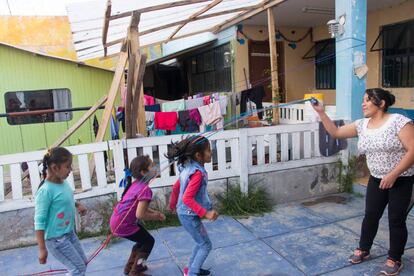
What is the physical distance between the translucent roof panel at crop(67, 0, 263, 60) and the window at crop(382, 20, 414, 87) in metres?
2.91

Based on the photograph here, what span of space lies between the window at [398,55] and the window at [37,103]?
788cm

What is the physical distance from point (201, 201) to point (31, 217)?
7.25 feet

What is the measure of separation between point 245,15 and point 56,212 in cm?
614

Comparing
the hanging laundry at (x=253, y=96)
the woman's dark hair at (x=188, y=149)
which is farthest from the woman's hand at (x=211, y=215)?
the hanging laundry at (x=253, y=96)

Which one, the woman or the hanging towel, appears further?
the hanging towel

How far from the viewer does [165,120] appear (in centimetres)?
561

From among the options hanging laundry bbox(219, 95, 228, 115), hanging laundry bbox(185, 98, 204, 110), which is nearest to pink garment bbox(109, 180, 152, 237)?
hanging laundry bbox(219, 95, 228, 115)

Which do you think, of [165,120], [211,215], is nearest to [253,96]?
[165,120]

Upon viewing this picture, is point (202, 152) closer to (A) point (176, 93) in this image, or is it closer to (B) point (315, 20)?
(B) point (315, 20)

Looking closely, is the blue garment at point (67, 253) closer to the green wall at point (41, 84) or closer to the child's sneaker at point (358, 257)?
the child's sneaker at point (358, 257)

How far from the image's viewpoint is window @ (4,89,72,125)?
9.35 m

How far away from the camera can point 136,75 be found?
149 inches

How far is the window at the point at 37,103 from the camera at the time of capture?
30.7ft

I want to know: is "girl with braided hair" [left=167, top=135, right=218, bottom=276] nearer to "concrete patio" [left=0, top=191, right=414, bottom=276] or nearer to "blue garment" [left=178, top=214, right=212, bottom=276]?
"blue garment" [left=178, top=214, right=212, bottom=276]
